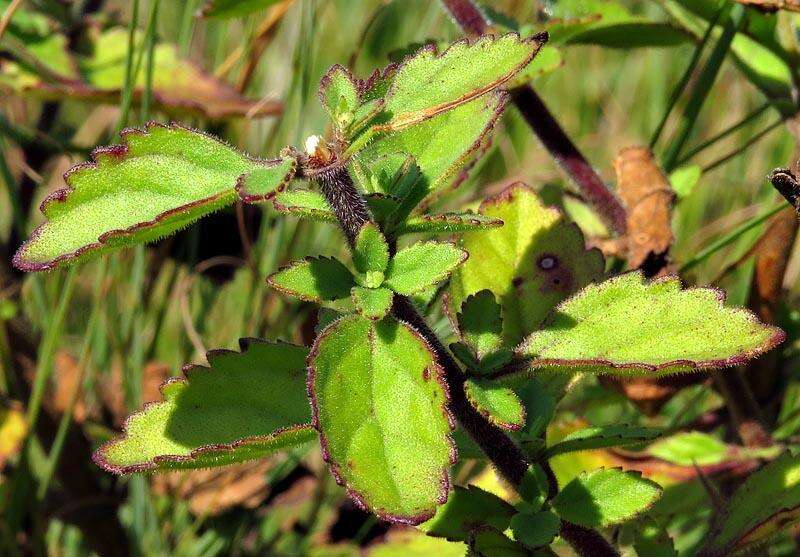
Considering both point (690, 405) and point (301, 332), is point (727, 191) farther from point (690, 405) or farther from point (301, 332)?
point (301, 332)

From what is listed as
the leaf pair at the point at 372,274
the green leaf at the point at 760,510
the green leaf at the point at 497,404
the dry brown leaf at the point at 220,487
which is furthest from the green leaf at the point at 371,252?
the dry brown leaf at the point at 220,487

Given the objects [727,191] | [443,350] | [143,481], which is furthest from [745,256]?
[727,191]

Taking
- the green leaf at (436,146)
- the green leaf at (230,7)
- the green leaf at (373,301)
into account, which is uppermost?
the green leaf at (230,7)

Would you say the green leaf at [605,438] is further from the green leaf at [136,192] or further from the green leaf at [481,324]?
the green leaf at [136,192]

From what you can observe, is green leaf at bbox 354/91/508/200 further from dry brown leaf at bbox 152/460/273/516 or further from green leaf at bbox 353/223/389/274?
dry brown leaf at bbox 152/460/273/516

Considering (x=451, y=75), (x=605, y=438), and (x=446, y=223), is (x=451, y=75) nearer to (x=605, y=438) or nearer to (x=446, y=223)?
(x=446, y=223)

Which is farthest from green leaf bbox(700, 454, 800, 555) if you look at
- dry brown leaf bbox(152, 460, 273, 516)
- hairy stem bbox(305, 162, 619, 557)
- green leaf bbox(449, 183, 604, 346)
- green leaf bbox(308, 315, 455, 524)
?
dry brown leaf bbox(152, 460, 273, 516)
